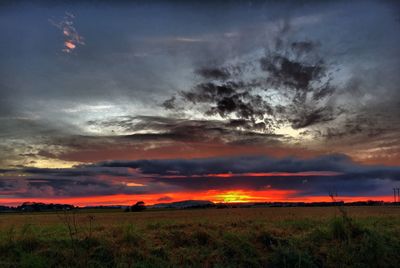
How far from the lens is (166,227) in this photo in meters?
19.1

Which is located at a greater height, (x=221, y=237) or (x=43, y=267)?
(x=221, y=237)

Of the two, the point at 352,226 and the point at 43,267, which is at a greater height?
the point at 352,226

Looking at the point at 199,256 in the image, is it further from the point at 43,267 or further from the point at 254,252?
the point at 43,267

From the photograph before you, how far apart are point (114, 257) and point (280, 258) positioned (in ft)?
17.8

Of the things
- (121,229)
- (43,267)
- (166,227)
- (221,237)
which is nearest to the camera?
(43,267)

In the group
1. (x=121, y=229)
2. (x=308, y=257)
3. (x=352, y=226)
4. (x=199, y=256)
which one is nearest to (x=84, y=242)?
(x=121, y=229)

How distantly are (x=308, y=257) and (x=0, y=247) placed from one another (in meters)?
10.4

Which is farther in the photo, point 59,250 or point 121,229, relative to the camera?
point 121,229

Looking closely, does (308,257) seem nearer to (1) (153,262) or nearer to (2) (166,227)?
(1) (153,262)

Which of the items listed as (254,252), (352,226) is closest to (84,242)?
(254,252)

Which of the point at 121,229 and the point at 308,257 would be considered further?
the point at 121,229

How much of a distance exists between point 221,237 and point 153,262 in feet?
9.44

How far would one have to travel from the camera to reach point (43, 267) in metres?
13.6

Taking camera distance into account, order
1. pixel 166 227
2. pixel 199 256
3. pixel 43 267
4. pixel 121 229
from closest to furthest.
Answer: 1. pixel 43 267
2. pixel 199 256
3. pixel 121 229
4. pixel 166 227
